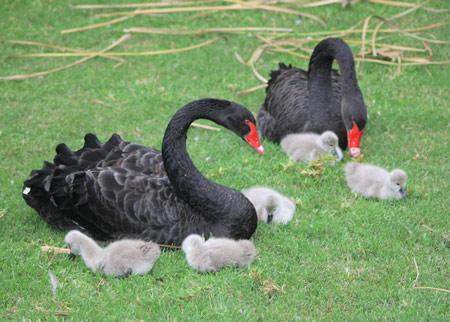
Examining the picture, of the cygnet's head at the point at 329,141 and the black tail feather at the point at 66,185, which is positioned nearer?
the black tail feather at the point at 66,185

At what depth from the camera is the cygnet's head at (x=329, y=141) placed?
6375mm

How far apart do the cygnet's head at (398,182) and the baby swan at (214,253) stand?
4.32 ft

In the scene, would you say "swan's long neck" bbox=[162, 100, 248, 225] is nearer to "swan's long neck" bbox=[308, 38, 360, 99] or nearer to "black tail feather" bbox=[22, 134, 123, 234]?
"black tail feather" bbox=[22, 134, 123, 234]

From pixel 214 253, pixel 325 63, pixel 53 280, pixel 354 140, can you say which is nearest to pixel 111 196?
pixel 53 280

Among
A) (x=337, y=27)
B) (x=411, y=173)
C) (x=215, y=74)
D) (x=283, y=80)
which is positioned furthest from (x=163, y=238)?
(x=337, y=27)

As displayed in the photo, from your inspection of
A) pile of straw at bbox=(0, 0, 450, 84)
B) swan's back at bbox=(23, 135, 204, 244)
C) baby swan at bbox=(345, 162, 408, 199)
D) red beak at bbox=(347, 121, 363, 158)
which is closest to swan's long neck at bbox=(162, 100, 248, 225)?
swan's back at bbox=(23, 135, 204, 244)

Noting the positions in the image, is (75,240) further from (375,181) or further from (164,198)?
(375,181)

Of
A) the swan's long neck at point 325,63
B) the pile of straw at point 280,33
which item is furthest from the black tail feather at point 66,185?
the pile of straw at point 280,33

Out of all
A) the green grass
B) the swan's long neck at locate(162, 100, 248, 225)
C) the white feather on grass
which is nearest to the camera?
the green grass

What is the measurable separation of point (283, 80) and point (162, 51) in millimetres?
1791

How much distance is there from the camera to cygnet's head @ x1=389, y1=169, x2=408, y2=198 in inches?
224

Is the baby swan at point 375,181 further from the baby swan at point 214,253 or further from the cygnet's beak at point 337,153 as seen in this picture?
the baby swan at point 214,253

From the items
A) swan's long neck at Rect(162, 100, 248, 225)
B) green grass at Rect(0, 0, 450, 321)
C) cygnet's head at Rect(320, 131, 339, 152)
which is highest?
swan's long neck at Rect(162, 100, 248, 225)

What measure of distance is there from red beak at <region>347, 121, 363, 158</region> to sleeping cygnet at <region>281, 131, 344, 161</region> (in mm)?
98
